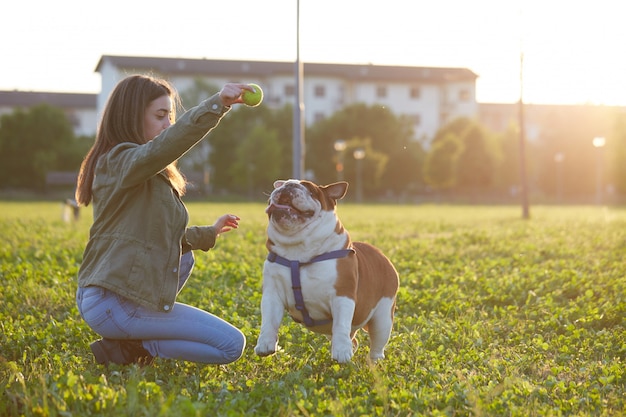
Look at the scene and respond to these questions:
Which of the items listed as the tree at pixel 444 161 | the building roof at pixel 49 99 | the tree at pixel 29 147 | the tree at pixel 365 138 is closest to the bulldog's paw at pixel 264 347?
the tree at pixel 444 161

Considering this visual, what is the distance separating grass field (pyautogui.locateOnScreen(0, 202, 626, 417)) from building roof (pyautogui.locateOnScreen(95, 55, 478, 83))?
2912 inches

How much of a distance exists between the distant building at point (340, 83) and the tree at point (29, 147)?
46.1 feet

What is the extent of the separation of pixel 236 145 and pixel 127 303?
217 feet

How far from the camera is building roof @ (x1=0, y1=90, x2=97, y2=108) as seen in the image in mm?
89800

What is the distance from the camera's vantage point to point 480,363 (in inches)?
236

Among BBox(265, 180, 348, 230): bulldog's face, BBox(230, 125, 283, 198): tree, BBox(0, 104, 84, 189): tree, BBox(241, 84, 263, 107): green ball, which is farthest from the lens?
BBox(0, 104, 84, 189): tree

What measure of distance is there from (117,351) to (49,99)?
92495mm

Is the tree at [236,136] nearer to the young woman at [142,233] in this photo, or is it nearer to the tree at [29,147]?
the tree at [29,147]

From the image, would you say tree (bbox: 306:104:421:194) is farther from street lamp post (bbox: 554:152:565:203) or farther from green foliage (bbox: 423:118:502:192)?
street lamp post (bbox: 554:152:565:203)

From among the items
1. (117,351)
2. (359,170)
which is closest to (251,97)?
(117,351)

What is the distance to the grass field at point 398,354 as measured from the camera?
455 centimetres

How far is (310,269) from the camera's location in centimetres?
525

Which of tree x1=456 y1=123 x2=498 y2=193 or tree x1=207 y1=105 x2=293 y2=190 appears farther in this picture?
tree x1=207 y1=105 x2=293 y2=190

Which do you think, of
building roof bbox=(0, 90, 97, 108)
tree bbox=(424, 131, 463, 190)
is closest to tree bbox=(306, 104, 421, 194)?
tree bbox=(424, 131, 463, 190)
